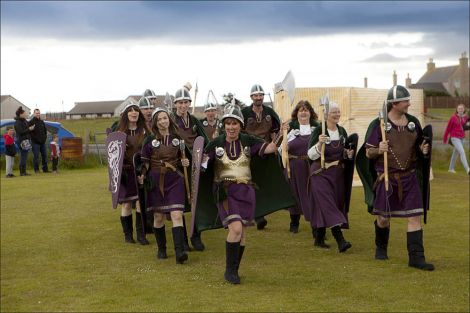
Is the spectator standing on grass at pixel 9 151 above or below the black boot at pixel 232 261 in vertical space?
above

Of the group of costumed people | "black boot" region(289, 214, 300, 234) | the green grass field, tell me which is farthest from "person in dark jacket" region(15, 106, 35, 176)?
"black boot" region(289, 214, 300, 234)

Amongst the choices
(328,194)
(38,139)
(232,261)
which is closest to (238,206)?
(232,261)

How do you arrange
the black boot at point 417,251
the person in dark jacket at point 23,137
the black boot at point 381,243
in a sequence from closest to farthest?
the black boot at point 417,251, the black boot at point 381,243, the person in dark jacket at point 23,137

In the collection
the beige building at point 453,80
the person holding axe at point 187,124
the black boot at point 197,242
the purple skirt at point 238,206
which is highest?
the beige building at point 453,80

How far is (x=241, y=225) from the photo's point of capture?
24.5ft

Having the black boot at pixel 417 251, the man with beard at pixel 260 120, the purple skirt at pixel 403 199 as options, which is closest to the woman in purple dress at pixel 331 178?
the purple skirt at pixel 403 199

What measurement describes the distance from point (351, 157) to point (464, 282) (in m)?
1.98

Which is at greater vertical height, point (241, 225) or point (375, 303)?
point (241, 225)

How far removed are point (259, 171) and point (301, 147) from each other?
5.21ft

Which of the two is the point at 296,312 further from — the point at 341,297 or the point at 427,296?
the point at 427,296

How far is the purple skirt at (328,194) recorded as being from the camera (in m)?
8.77

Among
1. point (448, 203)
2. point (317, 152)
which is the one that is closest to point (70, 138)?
point (448, 203)

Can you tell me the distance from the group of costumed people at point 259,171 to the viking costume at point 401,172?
11 millimetres

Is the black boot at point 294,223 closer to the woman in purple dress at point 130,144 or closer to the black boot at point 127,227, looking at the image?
the woman in purple dress at point 130,144
